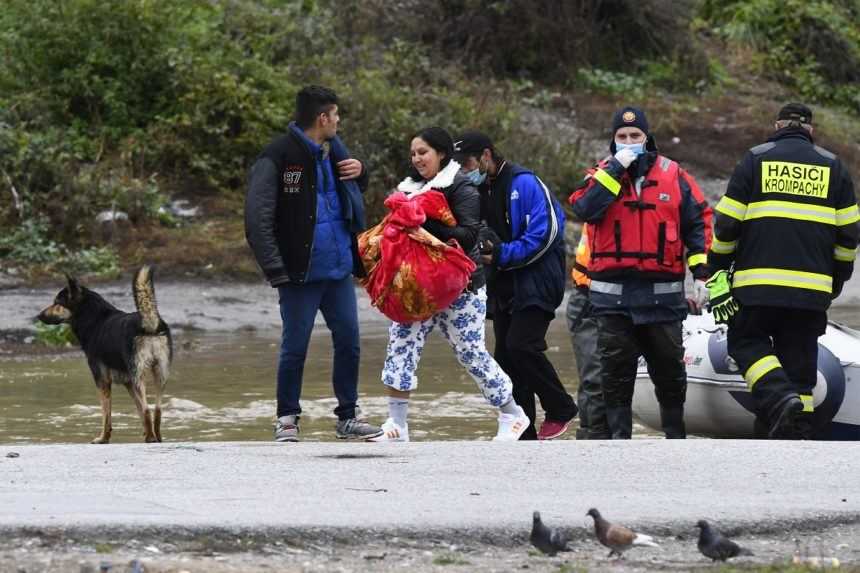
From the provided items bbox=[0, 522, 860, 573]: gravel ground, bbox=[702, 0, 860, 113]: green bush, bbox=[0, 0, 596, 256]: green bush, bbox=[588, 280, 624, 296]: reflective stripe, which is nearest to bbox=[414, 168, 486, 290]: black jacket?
bbox=[588, 280, 624, 296]: reflective stripe

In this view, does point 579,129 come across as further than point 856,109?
No

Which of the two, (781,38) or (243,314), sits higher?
(781,38)

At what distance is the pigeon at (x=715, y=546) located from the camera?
5.74m

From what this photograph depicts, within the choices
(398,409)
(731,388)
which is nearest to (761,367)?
(731,388)

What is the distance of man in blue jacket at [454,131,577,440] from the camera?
8.95m

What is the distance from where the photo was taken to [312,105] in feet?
28.4

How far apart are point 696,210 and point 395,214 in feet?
5.02

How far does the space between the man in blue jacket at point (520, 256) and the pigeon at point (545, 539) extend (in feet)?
10.4

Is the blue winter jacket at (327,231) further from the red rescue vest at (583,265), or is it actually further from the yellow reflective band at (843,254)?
the yellow reflective band at (843,254)

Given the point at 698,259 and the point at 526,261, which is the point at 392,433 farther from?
the point at 698,259

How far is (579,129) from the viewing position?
979 inches

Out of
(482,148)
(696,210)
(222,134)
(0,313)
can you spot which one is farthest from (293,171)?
(222,134)

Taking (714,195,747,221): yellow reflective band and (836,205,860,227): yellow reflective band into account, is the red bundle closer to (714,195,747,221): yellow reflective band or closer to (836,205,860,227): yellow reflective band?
(714,195,747,221): yellow reflective band

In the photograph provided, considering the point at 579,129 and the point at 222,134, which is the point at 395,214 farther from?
the point at 579,129
